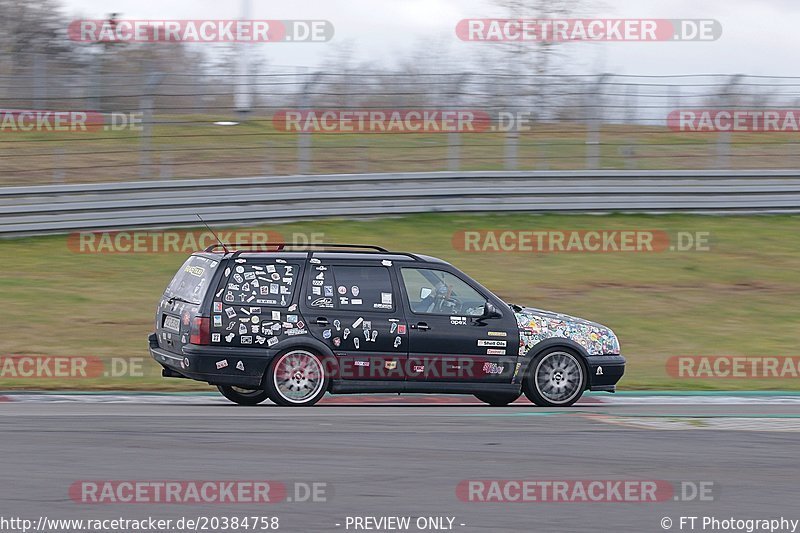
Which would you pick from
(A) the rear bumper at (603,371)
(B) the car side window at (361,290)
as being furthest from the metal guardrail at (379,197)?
(A) the rear bumper at (603,371)

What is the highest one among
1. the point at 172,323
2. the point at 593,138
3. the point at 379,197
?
the point at 593,138

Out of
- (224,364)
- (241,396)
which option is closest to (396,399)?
(241,396)

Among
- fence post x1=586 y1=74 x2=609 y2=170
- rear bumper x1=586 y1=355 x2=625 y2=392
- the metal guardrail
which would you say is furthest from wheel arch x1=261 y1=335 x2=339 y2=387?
fence post x1=586 y1=74 x2=609 y2=170

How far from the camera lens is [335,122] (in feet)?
67.3

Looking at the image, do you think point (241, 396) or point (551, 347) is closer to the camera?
point (551, 347)

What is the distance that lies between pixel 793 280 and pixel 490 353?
346 inches

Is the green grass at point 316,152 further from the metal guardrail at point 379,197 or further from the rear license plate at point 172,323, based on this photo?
the rear license plate at point 172,323

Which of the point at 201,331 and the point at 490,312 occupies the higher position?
the point at 490,312

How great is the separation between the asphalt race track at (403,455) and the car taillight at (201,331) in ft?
2.18

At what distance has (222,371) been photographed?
10766mm

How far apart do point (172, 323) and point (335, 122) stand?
989cm

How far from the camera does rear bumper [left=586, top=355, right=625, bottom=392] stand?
11414 millimetres

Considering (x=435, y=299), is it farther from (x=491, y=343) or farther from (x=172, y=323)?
(x=172, y=323)

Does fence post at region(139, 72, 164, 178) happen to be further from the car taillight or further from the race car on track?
the car taillight
